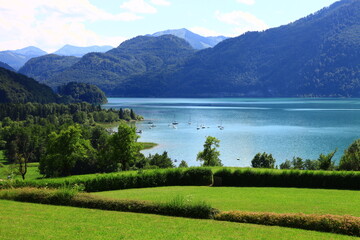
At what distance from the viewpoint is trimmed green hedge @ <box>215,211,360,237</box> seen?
1688 centimetres

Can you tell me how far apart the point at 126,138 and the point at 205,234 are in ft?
121

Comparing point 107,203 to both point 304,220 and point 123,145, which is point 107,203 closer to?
point 304,220

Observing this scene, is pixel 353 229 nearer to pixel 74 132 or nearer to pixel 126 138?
pixel 126 138

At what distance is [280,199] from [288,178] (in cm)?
854

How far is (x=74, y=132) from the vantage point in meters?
55.8

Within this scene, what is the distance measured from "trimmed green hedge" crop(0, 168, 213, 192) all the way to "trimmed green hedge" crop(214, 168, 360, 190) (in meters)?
1.83

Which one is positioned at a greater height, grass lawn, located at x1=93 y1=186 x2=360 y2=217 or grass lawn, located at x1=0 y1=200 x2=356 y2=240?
grass lawn, located at x1=0 y1=200 x2=356 y2=240

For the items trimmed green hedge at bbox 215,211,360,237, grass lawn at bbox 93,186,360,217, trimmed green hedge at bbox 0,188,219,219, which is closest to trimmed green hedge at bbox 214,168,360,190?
grass lawn at bbox 93,186,360,217

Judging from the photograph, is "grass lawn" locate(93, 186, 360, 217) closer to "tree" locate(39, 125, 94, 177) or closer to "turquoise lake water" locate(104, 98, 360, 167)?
"tree" locate(39, 125, 94, 177)

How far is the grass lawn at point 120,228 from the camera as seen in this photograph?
16344mm

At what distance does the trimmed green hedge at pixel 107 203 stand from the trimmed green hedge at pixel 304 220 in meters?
1.30

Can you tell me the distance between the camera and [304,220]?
1806 centimetres

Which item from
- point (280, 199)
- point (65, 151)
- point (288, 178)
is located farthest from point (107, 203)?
point (65, 151)

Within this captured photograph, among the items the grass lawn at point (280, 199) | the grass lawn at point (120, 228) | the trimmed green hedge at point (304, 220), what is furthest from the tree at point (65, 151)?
the trimmed green hedge at point (304, 220)
